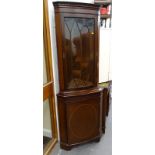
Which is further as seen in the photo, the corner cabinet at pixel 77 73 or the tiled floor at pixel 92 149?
the tiled floor at pixel 92 149

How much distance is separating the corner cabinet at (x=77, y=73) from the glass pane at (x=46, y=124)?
0.71ft

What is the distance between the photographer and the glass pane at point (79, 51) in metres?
2.07

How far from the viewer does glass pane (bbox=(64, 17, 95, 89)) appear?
207 cm

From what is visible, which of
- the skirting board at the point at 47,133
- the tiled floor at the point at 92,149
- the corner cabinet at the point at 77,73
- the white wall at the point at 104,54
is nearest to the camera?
the corner cabinet at the point at 77,73

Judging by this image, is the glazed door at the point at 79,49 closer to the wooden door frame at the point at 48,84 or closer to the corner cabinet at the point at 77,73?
the corner cabinet at the point at 77,73

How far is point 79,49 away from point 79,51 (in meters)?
0.03

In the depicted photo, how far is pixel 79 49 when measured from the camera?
215 centimetres

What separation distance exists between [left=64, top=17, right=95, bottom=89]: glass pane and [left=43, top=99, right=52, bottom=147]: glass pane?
1.45 feet

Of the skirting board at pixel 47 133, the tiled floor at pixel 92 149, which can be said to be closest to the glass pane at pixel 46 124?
the skirting board at pixel 47 133
